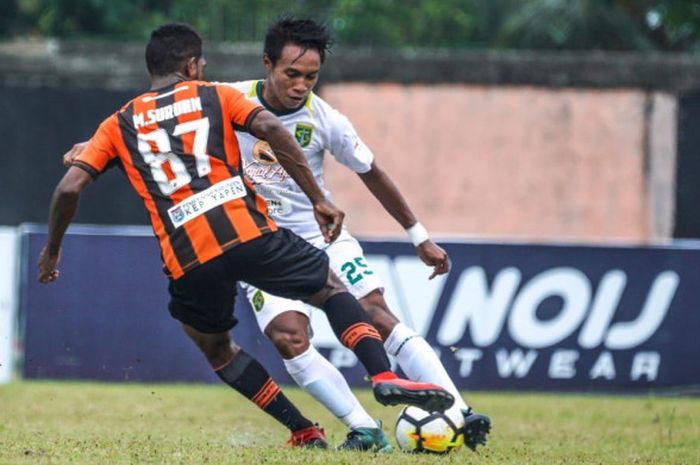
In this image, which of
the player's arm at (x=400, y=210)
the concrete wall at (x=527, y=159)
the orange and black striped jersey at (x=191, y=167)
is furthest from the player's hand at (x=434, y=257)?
the concrete wall at (x=527, y=159)

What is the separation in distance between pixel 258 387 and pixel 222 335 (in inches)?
13.7

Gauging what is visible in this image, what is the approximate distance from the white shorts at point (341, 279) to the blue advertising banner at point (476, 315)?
477cm

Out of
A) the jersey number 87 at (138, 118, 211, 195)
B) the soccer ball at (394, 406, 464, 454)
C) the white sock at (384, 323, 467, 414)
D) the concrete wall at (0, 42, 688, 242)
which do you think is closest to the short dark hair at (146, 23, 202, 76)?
the jersey number 87 at (138, 118, 211, 195)

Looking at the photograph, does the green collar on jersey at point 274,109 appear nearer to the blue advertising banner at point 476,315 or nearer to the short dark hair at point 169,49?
the short dark hair at point 169,49

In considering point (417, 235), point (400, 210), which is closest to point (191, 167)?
point (400, 210)

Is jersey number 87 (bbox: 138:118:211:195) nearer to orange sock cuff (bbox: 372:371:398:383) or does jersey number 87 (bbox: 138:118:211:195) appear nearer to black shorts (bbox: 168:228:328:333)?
black shorts (bbox: 168:228:328:333)

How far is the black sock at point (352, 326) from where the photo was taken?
22.0ft

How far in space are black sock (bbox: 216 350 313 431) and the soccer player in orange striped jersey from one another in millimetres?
695

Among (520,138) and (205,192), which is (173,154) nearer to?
(205,192)

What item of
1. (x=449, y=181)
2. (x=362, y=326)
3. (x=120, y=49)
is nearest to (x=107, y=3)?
(x=120, y=49)

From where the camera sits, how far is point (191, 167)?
638 centimetres

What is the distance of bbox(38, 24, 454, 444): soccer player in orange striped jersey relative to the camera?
6.38m

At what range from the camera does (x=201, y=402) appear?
11.0 meters

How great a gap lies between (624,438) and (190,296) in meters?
3.47
